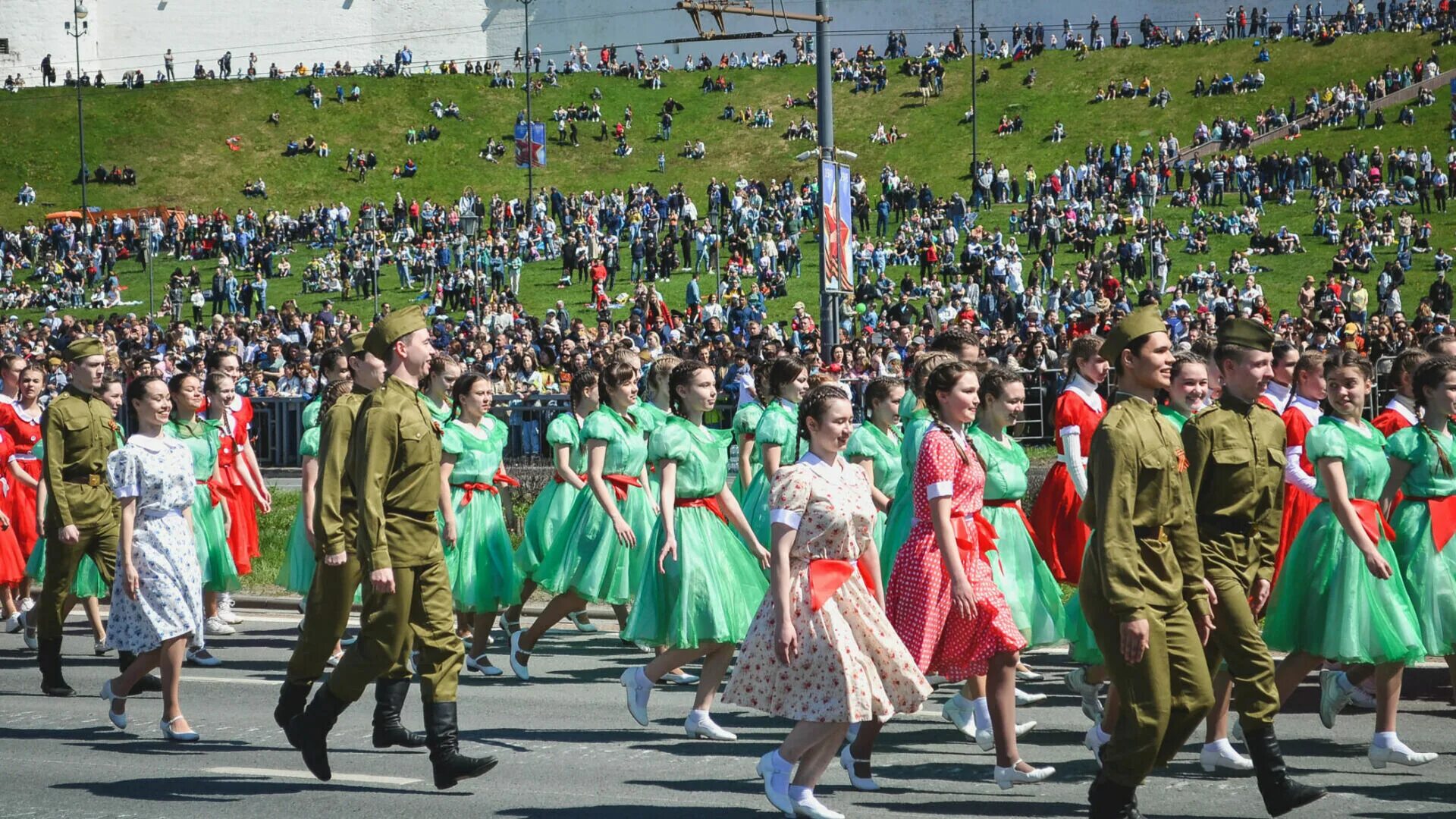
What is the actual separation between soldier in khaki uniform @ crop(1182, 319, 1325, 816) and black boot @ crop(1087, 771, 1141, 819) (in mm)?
678

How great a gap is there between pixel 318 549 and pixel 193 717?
222 centimetres

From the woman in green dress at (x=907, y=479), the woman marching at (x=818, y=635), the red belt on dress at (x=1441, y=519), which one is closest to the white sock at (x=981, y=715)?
the woman in green dress at (x=907, y=479)

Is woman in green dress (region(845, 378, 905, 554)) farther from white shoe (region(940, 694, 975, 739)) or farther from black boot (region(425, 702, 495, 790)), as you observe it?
black boot (region(425, 702, 495, 790))

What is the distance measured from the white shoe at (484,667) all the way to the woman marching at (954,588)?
370cm

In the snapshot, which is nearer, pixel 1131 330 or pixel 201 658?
pixel 1131 330

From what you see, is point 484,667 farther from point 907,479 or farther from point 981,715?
point 981,715

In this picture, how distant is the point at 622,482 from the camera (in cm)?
1057

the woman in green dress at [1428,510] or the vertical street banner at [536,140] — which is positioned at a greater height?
the vertical street banner at [536,140]

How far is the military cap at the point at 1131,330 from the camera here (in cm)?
623

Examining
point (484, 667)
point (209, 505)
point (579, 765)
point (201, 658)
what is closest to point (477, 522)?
point (484, 667)

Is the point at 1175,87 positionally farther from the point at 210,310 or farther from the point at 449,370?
the point at 449,370

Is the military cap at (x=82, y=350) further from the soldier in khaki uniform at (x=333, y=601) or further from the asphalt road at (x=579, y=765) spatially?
the soldier in khaki uniform at (x=333, y=601)

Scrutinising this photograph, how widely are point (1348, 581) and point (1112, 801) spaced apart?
6.92 ft

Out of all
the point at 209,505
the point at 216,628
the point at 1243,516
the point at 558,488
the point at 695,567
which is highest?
the point at 1243,516
